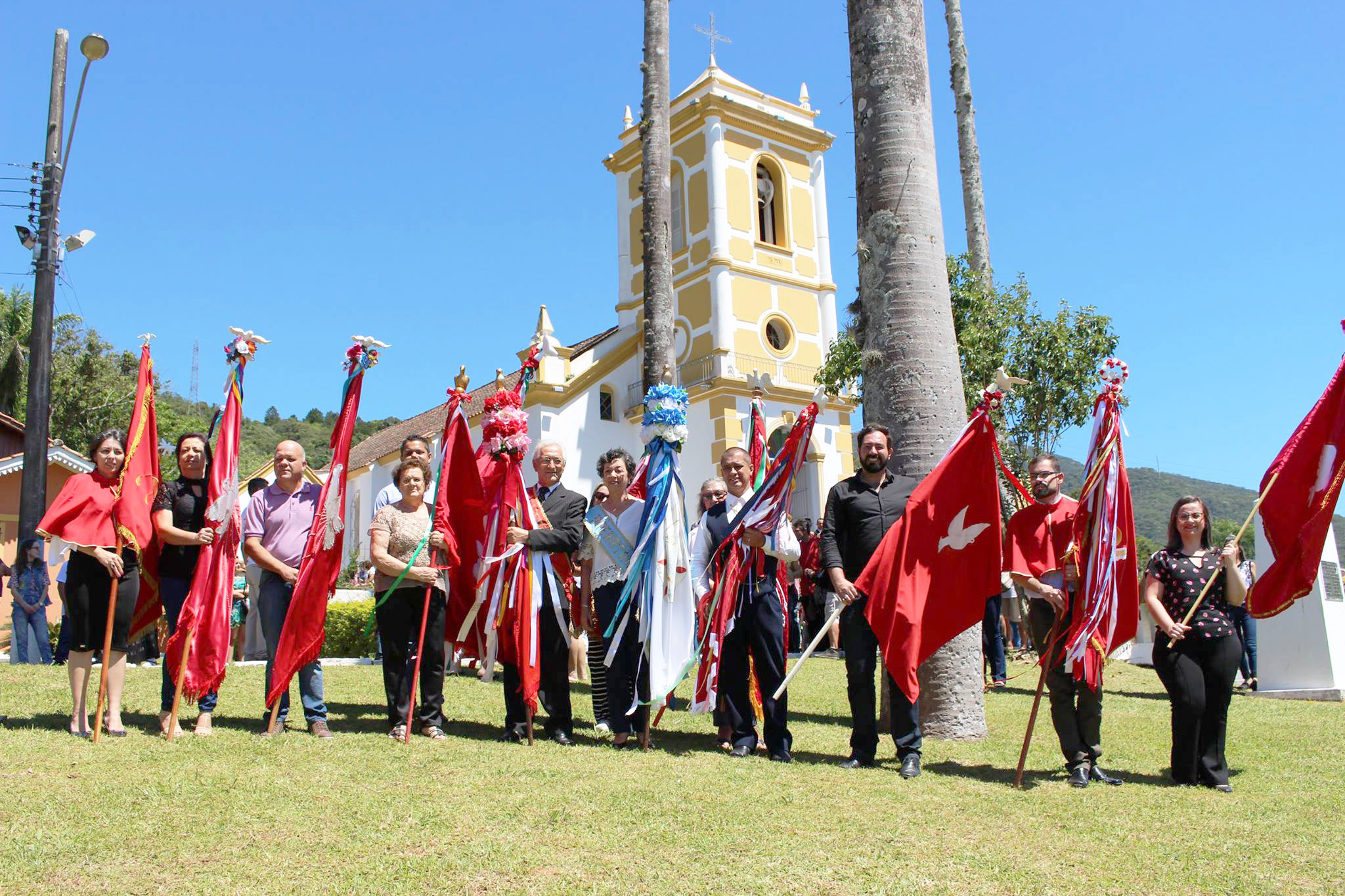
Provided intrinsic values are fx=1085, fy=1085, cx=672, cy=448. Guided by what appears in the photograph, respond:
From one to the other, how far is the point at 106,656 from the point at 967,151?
17.1 meters

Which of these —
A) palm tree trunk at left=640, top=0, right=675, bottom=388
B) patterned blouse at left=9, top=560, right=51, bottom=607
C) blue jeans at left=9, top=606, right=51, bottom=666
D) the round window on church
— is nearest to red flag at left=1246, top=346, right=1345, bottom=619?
palm tree trunk at left=640, top=0, right=675, bottom=388

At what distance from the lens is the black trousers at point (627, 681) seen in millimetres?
6711

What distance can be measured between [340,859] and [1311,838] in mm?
4106

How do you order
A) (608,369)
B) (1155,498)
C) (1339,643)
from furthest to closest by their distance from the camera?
(1155,498)
(608,369)
(1339,643)

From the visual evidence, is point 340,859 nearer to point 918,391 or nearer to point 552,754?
point 552,754

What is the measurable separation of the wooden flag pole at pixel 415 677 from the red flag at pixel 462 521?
31 cm

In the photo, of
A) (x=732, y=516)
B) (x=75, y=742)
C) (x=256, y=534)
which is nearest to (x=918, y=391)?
(x=732, y=516)

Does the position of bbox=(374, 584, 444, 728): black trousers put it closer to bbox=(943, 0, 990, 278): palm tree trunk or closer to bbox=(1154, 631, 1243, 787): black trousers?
bbox=(1154, 631, 1243, 787): black trousers

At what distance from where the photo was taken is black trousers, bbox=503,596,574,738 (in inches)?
271

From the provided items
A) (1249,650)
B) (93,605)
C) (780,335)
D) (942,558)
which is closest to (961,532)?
(942,558)

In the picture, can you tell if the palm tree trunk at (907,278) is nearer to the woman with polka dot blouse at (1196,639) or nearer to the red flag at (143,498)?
the woman with polka dot blouse at (1196,639)

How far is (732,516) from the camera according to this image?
691 centimetres

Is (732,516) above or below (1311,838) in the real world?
above

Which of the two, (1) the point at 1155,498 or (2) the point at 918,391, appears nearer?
(2) the point at 918,391
